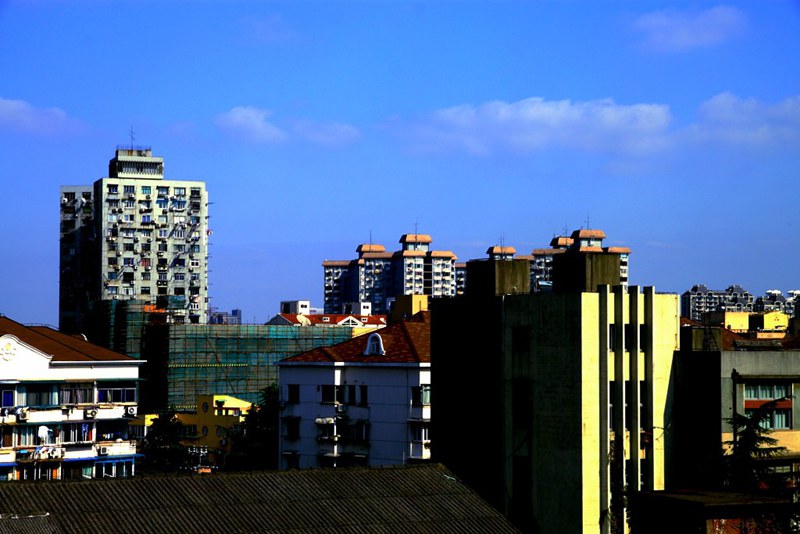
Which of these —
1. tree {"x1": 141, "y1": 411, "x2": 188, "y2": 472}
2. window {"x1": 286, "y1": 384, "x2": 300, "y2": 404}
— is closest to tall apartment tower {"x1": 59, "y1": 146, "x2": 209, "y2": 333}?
tree {"x1": 141, "y1": 411, "x2": 188, "y2": 472}

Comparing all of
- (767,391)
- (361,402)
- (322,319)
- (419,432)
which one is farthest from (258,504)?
(322,319)

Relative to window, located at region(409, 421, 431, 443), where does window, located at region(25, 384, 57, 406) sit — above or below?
above

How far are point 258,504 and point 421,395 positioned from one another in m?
32.6

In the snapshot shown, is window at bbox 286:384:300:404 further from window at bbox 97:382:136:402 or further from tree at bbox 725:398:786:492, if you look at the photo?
A: tree at bbox 725:398:786:492

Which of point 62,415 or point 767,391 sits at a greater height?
point 767,391

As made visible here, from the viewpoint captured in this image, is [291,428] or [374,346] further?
[291,428]

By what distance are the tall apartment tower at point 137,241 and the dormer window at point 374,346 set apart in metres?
96.9

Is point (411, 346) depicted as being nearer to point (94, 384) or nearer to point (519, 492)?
point (94, 384)

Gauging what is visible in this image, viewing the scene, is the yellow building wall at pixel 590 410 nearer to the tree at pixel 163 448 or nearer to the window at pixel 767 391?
the window at pixel 767 391

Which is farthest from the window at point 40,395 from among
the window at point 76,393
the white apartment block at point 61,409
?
the window at point 76,393

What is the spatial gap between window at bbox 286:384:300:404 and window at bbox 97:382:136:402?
29.3ft

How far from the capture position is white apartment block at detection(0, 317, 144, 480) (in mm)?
56406

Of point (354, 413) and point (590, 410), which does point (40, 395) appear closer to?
point (354, 413)

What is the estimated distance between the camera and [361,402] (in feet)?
209
